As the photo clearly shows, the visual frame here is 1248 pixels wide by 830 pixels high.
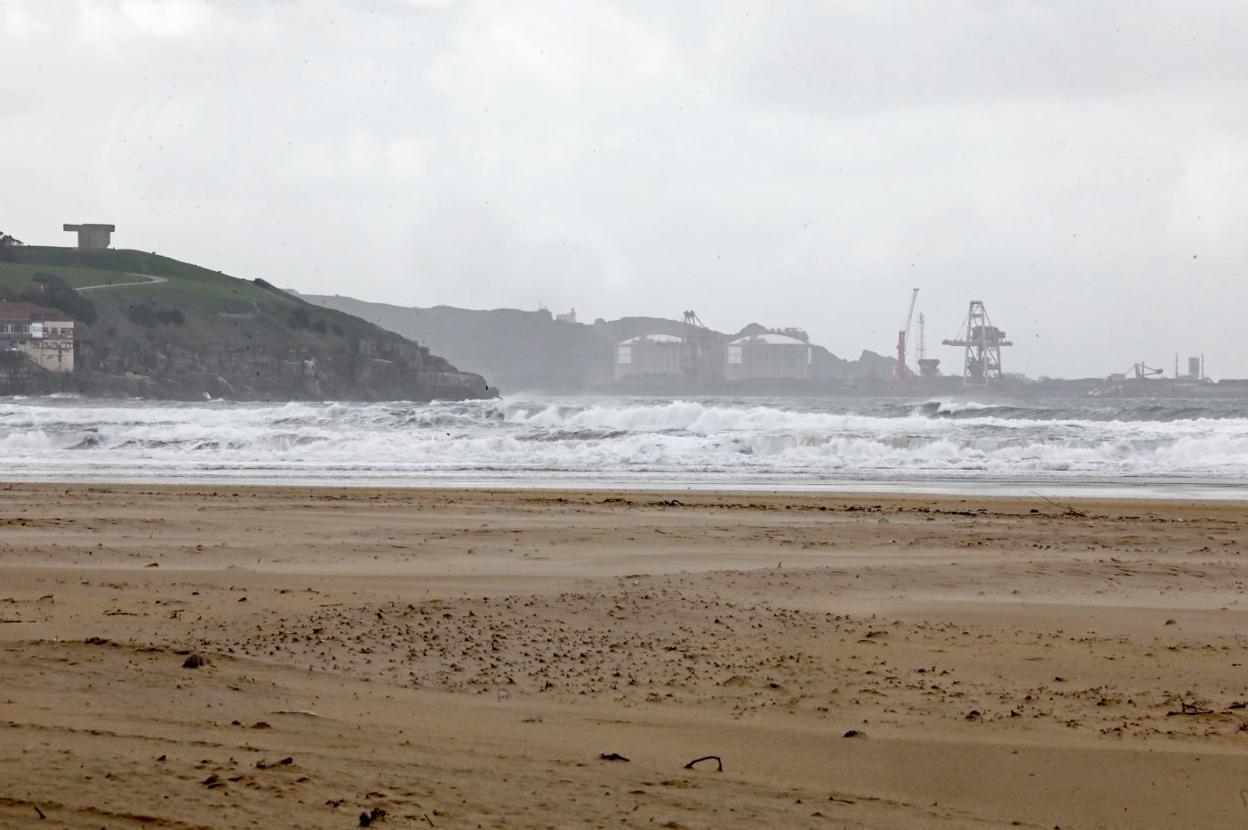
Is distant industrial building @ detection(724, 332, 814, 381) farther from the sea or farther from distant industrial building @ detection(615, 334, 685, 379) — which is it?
the sea

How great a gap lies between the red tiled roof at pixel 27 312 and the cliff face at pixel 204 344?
140cm

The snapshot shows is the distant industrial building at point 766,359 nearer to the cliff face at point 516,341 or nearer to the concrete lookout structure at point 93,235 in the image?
the cliff face at point 516,341

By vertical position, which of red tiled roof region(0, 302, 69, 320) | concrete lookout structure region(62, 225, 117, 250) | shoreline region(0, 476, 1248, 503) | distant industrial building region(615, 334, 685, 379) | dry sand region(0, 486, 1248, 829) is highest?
concrete lookout structure region(62, 225, 117, 250)

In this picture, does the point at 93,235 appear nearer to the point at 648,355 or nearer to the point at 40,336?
the point at 40,336

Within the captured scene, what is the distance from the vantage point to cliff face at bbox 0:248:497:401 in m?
67.3

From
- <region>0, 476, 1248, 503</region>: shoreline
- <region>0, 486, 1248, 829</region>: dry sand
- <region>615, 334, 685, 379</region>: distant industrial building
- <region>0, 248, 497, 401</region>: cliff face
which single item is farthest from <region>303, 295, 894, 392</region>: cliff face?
<region>0, 486, 1248, 829</region>: dry sand

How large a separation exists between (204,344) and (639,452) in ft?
194

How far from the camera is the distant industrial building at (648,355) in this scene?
507 feet

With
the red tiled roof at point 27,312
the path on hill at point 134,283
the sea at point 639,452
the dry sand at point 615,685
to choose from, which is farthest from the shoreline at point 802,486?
the path on hill at point 134,283

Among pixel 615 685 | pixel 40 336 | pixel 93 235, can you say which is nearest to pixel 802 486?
pixel 615 685

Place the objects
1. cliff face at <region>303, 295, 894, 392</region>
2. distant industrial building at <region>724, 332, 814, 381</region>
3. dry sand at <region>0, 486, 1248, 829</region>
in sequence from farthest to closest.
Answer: distant industrial building at <region>724, 332, 814, 381</region>, cliff face at <region>303, 295, 894, 392</region>, dry sand at <region>0, 486, 1248, 829</region>

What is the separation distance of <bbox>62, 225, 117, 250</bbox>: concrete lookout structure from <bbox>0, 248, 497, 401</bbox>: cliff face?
636cm

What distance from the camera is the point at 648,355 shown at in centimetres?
15700

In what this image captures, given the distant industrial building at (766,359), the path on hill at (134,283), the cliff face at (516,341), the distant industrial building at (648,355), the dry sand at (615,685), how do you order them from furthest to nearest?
the distant industrial building at (766,359) < the distant industrial building at (648,355) < the cliff face at (516,341) < the path on hill at (134,283) < the dry sand at (615,685)
